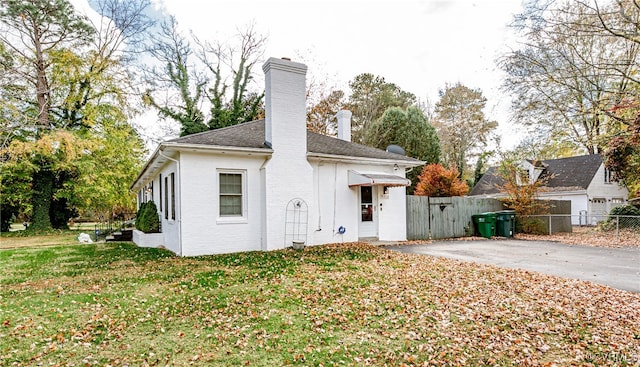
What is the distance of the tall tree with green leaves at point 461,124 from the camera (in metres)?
30.2

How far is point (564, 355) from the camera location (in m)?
3.58

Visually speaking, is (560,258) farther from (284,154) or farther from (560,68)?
(284,154)

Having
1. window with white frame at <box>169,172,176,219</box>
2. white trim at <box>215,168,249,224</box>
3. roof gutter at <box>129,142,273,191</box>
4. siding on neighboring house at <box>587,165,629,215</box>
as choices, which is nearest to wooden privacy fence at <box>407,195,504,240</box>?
roof gutter at <box>129,142,273,191</box>

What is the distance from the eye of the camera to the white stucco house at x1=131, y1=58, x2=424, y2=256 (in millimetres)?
9266

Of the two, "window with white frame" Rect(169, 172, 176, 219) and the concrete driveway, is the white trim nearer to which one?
"window with white frame" Rect(169, 172, 176, 219)

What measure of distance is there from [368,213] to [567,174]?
20.2 m

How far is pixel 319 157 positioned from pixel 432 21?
5976mm

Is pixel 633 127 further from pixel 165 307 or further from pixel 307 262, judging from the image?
pixel 165 307

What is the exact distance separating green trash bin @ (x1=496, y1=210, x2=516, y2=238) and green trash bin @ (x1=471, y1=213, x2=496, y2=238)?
295mm

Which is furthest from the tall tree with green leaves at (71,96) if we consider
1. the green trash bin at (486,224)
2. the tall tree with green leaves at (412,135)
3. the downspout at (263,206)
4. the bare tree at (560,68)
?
the green trash bin at (486,224)

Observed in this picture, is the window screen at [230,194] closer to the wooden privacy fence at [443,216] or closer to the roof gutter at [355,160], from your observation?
the roof gutter at [355,160]

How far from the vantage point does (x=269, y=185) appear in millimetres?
9953

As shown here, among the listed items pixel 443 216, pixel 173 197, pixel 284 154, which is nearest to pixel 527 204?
pixel 443 216

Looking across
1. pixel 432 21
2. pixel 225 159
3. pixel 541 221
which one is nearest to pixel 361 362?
pixel 225 159
